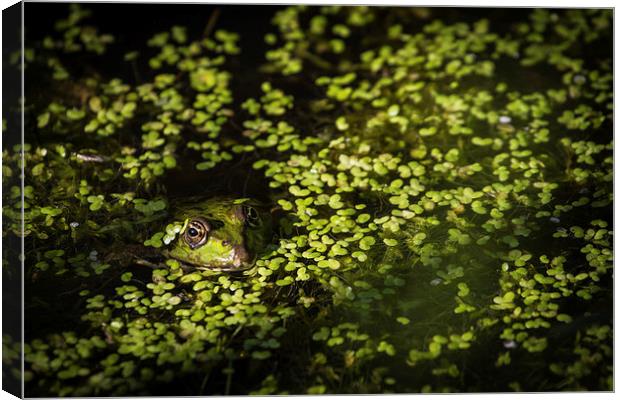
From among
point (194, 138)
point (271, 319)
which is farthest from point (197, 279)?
point (194, 138)

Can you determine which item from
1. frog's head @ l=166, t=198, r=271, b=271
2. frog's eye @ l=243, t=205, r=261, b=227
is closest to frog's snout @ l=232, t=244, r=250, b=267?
frog's head @ l=166, t=198, r=271, b=271

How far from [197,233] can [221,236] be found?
8 cm

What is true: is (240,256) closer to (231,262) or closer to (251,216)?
(231,262)

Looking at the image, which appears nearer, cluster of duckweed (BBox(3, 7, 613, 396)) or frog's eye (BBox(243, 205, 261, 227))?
cluster of duckweed (BBox(3, 7, 613, 396))

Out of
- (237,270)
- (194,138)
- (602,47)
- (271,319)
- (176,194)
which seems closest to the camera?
(271,319)

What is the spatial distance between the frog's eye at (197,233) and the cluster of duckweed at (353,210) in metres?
0.08

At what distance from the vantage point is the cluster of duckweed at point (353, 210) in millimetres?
2344

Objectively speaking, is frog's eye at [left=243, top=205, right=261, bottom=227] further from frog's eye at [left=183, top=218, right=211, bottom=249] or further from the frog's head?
frog's eye at [left=183, top=218, right=211, bottom=249]

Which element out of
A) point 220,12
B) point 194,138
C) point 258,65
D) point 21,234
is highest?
point 220,12

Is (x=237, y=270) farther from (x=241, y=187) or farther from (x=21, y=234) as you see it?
(x=21, y=234)

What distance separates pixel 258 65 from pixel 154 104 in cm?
51

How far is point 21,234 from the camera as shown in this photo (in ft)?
8.07

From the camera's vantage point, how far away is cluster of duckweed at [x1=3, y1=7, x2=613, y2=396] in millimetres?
2344

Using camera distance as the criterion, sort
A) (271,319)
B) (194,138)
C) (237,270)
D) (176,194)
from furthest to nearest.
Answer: (194,138) < (176,194) < (237,270) < (271,319)
